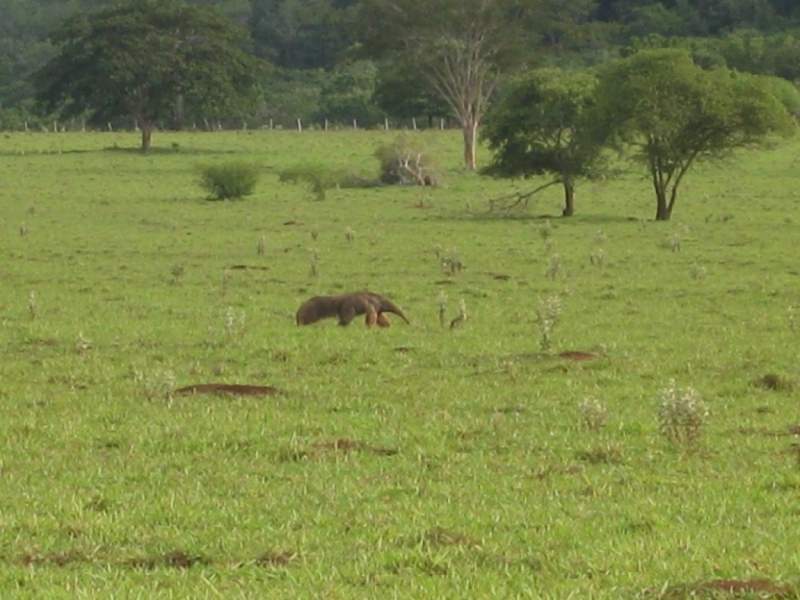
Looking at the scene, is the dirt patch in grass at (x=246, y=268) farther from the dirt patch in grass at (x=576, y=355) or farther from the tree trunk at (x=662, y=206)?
the tree trunk at (x=662, y=206)

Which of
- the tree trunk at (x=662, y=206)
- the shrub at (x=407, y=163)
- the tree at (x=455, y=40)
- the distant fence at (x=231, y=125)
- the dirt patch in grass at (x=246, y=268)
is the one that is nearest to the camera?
the dirt patch in grass at (x=246, y=268)

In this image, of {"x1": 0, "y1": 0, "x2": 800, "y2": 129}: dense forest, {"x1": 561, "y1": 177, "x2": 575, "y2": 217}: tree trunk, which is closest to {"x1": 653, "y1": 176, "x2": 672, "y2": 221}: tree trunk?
{"x1": 561, "y1": 177, "x2": 575, "y2": 217}: tree trunk

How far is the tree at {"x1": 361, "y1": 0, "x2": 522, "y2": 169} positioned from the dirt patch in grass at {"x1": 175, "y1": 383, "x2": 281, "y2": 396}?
36708 millimetres

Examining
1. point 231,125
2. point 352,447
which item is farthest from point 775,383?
point 231,125

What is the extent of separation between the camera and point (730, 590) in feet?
18.8

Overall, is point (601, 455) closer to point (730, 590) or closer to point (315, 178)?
point (730, 590)

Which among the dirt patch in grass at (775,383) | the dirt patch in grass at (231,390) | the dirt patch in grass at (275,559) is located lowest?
the dirt patch in grass at (775,383)

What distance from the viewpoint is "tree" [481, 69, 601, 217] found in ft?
107

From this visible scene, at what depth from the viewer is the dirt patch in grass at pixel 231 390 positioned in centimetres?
1150

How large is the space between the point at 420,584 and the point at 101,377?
682 cm

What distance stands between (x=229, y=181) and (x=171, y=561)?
32206mm

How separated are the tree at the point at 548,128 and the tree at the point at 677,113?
104 cm

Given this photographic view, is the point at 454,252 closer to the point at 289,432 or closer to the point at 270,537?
the point at 289,432

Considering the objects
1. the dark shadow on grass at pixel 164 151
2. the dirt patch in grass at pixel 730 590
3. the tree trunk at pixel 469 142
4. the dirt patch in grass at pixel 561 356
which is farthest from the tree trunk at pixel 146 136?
the dirt patch in grass at pixel 730 590
